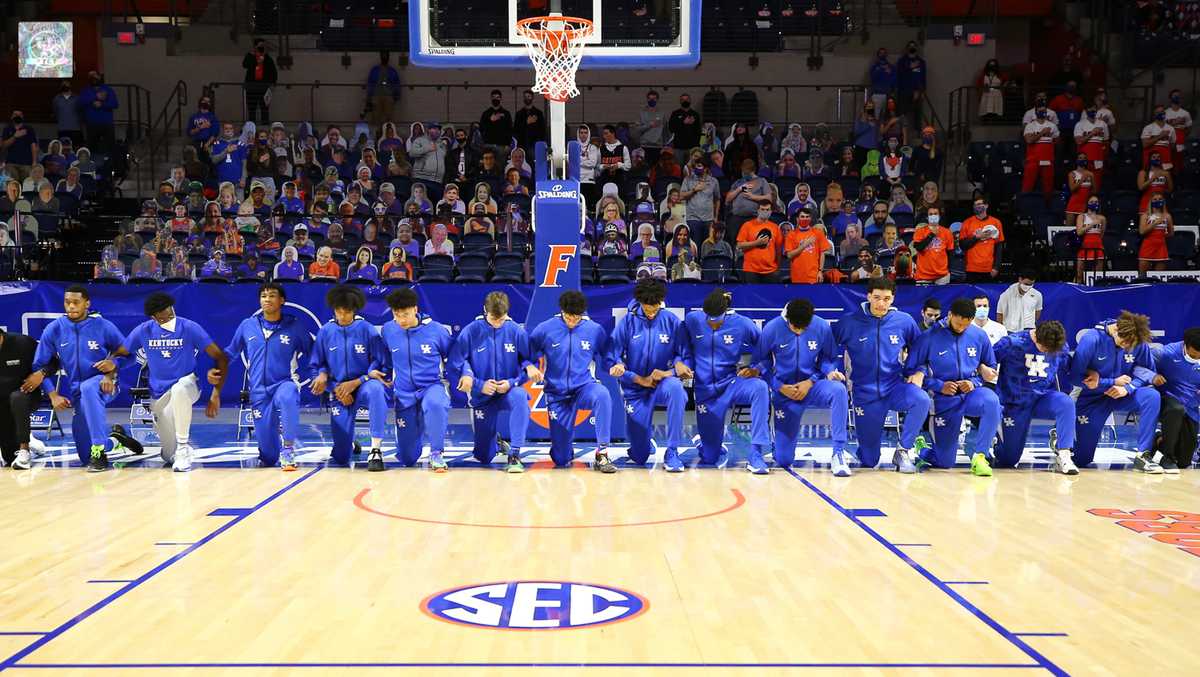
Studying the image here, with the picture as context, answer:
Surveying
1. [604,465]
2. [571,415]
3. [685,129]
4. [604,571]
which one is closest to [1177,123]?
[685,129]

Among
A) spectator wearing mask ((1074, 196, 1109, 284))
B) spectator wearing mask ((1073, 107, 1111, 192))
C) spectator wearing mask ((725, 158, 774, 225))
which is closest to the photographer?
spectator wearing mask ((1074, 196, 1109, 284))

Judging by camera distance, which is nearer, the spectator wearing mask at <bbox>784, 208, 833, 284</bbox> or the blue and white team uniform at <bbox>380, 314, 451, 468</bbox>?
the blue and white team uniform at <bbox>380, 314, 451, 468</bbox>

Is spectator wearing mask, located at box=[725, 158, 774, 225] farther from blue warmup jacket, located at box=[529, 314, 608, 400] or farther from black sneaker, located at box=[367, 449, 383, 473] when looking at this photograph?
black sneaker, located at box=[367, 449, 383, 473]

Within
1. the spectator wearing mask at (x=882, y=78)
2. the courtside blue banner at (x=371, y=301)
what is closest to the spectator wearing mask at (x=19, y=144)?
the courtside blue banner at (x=371, y=301)

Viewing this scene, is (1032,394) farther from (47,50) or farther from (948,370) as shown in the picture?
(47,50)

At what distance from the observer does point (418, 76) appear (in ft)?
84.2

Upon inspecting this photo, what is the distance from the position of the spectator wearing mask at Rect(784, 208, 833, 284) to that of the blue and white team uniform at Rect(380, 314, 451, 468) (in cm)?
672

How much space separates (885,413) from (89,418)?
8.17 metres

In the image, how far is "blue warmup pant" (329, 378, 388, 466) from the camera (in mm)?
11766

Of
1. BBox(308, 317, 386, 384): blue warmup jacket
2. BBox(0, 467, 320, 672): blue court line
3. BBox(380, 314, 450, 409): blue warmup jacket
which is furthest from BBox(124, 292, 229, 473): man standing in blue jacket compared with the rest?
BBox(0, 467, 320, 672): blue court line

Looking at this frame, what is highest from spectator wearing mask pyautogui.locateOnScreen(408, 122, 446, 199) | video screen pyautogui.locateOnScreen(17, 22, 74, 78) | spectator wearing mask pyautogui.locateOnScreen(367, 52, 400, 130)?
video screen pyautogui.locateOnScreen(17, 22, 74, 78)

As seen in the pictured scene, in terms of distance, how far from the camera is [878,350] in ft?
39.5

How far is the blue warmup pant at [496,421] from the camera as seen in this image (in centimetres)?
1177

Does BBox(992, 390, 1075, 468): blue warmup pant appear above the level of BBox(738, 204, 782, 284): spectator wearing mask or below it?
below
